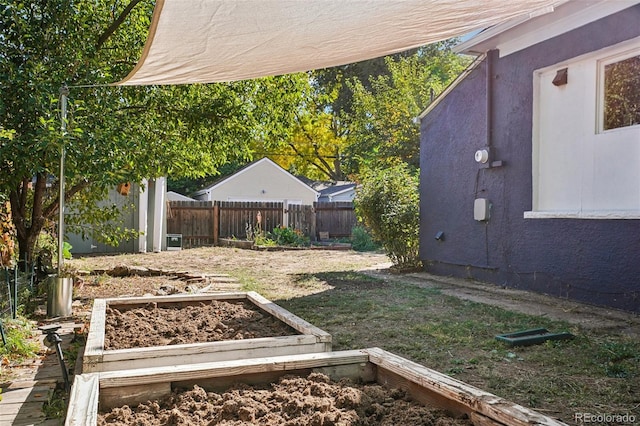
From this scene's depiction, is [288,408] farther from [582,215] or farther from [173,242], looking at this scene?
[173,242]

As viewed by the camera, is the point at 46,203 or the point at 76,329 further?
the point at 46,203

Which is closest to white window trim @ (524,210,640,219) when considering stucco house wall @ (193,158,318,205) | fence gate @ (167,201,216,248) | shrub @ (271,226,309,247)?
shrub @ (271,226,309,247)

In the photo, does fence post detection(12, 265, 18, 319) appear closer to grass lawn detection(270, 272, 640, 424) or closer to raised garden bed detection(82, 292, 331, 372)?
raised garden bed detection(82, 292, 331, 372)

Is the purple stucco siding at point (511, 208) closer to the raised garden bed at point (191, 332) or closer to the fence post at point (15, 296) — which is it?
the raised garden bed at point (191, 332)

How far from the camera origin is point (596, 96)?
555cm

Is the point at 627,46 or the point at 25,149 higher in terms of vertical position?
the point at 627,46

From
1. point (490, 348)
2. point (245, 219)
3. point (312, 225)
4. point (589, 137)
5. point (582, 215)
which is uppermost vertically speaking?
point (589, 137)

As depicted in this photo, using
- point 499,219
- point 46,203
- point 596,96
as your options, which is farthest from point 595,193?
point 46,203

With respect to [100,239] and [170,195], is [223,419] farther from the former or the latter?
[170,195]

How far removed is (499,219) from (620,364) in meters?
3.61

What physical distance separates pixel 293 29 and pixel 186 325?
6.48 ft


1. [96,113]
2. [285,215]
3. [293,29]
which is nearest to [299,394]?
[293,29]

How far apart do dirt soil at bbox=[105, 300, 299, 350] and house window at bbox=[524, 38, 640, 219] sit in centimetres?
373

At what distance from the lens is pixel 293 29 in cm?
297
